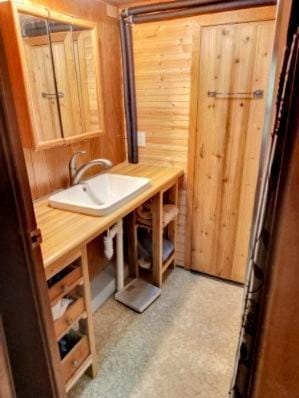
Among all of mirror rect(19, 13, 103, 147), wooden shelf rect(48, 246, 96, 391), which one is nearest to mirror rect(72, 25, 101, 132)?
mirror rect(19, 13, 103, 147)

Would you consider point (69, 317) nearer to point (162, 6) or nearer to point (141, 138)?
point (141, 138)

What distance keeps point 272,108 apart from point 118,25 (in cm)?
192

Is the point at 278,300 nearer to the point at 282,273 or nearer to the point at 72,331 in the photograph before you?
the point at 282,273

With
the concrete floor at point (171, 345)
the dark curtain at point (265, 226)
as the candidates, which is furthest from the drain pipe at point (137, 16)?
the dark curtain at point (265, 226)

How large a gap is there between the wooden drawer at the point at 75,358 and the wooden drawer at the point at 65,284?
1.11 feet

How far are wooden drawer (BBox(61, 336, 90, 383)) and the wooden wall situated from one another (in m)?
0.84

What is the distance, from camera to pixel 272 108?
52cm

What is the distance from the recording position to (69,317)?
132cm

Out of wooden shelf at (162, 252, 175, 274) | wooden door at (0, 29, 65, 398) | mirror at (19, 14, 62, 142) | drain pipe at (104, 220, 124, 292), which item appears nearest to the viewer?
wooden door at (0, 29, 65, 398)

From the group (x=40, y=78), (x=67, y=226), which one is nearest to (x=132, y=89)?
(x=40, y=78)

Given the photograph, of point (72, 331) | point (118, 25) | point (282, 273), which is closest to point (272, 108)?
point (282, 273)

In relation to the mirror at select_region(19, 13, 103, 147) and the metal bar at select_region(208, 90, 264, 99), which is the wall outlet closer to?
the mirror at select_region(19, 13, 103, 147)

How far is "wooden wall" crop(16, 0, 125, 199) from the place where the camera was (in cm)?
161

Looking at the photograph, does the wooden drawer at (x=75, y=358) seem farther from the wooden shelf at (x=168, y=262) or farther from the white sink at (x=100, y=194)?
the wooden shelf at (x=168, y=262)
